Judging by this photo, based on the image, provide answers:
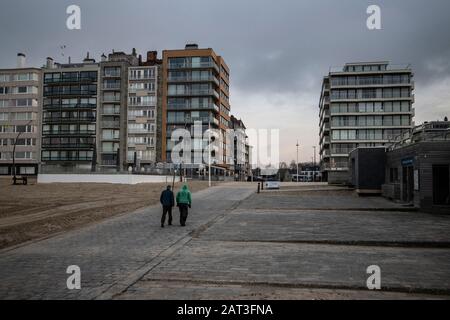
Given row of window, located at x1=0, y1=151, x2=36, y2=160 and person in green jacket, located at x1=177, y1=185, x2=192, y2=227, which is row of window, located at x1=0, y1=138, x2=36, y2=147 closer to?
row of window, located at x1=0, y1=151, x2=36, y2=160

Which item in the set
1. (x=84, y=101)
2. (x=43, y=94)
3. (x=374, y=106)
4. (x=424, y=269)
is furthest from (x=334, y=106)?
(x=424, y=269)

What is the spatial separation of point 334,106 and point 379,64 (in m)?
12.3

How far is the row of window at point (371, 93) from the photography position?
7581 cm

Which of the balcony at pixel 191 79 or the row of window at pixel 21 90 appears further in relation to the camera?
the row of window at pixel 21 90

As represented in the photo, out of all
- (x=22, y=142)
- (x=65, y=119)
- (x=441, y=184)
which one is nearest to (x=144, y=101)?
(x=65, y=119)

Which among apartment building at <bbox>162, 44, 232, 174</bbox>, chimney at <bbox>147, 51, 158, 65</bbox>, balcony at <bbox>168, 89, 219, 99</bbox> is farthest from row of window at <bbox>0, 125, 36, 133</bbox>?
balcony at <bbox>168, 89, 219, 99</bbox>

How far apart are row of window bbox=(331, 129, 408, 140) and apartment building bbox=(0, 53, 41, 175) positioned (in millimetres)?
59172

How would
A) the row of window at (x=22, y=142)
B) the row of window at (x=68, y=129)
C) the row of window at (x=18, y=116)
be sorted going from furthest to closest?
the row of window at (x=18, y=116), the row of window at (x=68, y=129), the row of window at (x=22, y=142)

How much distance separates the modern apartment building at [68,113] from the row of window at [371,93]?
47.8 metres

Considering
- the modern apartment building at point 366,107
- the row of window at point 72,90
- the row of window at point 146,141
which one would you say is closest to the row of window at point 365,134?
A: the modern apartment building at point 366,107

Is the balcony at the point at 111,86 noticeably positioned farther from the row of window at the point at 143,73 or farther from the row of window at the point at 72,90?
the row of window at the point at 143,73

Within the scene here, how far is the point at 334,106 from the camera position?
78.4 metres

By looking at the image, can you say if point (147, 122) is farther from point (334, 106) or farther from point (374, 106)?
point (374, 106)
